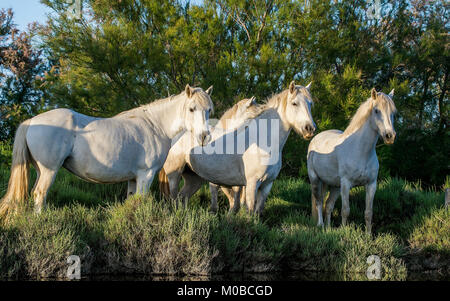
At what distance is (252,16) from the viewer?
13023mm

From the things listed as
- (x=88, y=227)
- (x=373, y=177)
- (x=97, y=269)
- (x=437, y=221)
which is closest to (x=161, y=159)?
(x=88, y=227)

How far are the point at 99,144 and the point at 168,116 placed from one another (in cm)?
103

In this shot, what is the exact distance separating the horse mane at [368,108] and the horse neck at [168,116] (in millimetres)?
2605

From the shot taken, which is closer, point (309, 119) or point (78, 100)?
point (309, 119)

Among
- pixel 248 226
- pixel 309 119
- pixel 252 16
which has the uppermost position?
pixel 252 16

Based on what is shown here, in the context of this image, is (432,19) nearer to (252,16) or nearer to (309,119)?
(252,16)

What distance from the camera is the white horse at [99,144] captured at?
580cm

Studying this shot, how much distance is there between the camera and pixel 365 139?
719 cm

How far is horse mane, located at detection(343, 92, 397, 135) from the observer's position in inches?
277

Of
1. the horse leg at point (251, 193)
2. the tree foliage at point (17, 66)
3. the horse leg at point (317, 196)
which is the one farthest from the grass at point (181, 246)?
the tree foliage at point (17, 66)

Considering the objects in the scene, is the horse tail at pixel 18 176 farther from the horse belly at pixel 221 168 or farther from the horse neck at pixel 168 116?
the horse belly at pixel 221 168

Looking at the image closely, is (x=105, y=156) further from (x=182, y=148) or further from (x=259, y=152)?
(x=259, y=152)
